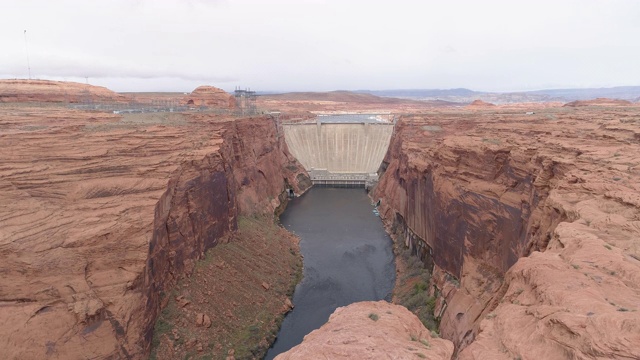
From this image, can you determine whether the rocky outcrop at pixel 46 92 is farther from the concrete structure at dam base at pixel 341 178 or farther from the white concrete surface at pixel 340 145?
the concrete structure at dam base at pixel 341 178

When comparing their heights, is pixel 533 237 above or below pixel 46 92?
below

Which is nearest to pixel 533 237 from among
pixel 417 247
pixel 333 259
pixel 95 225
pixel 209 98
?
pixel 417 247

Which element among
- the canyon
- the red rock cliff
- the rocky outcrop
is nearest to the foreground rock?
the canyon

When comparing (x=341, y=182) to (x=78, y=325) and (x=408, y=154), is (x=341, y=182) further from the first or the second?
(x=78, y=325)

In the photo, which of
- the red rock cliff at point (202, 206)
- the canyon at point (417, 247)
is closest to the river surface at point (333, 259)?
the canyon at point (417, 247)

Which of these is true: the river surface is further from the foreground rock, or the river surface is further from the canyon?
the foreground rock

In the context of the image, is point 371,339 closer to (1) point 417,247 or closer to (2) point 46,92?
(1) point 417,247
